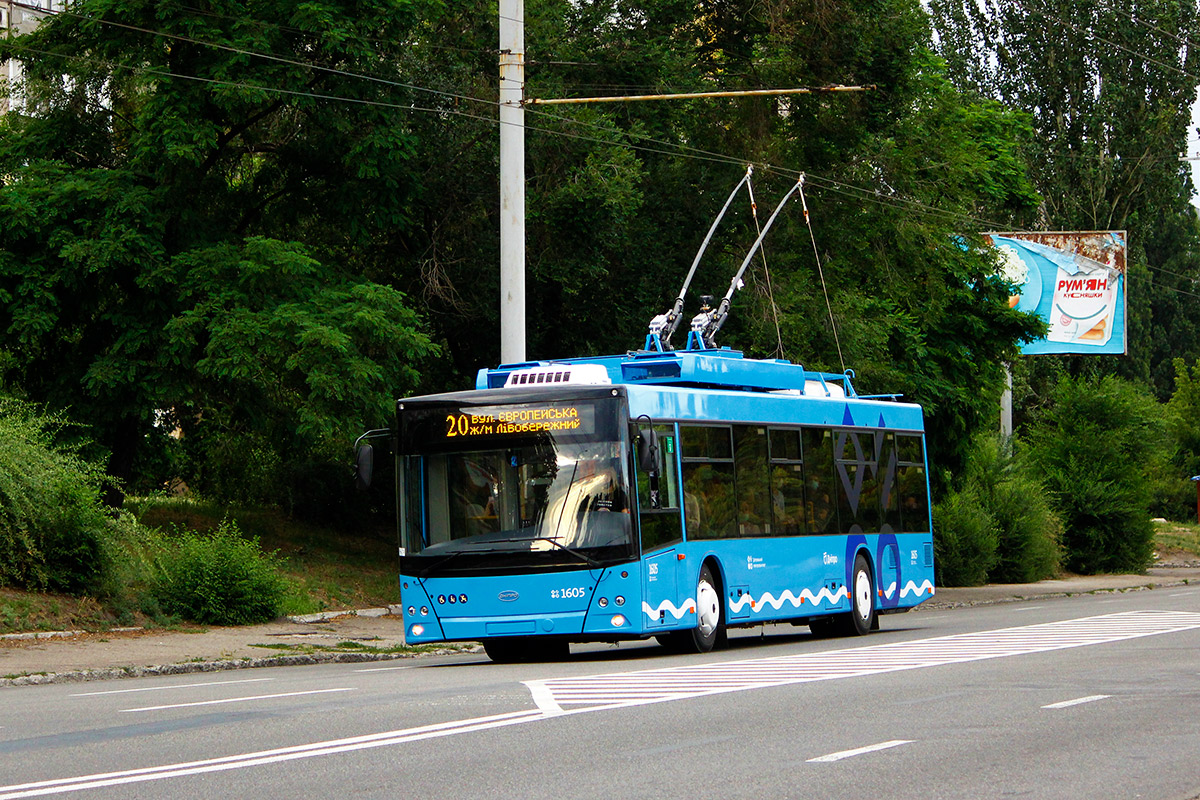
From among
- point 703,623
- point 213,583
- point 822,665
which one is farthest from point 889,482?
point 213,583

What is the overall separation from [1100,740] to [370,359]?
647 inches

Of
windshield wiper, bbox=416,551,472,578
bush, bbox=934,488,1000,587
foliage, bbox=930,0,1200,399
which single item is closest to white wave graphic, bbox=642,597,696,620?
windshield wiper, bbox=416,551,472,578

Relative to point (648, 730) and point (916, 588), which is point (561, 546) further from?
point (916, 588)

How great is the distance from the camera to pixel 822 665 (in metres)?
15.1

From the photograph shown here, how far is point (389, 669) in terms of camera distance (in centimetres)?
1709

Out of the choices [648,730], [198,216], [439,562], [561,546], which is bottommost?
[648,730]

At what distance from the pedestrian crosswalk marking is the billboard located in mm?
25905

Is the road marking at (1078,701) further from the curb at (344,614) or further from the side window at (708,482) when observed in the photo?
the curb at (344,614)

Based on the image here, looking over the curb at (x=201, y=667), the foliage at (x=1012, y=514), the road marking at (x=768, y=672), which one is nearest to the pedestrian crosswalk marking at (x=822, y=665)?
the road marking at (x=768, y=672)

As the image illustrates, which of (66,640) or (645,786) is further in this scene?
(66,640)

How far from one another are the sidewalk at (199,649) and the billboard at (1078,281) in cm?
2716

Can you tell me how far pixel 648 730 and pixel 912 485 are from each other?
14.2 m

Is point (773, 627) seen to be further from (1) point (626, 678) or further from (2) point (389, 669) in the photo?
(1) point (626, 678)

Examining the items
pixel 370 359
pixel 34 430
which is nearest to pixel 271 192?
pixel 370 359
